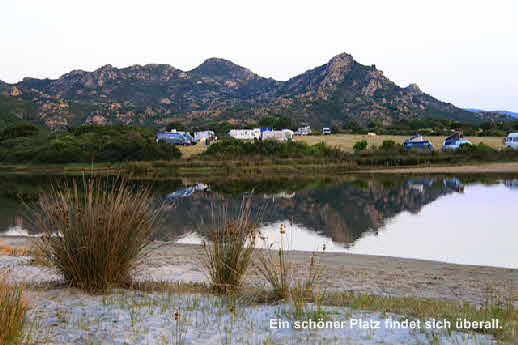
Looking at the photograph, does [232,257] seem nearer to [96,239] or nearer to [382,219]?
[96,239]

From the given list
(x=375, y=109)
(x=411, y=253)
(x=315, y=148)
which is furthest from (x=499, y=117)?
(x=411, y=253)

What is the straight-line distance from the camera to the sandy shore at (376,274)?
8062mm

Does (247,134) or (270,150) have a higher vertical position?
(247,134)

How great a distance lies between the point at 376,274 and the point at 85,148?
5751 centimetres

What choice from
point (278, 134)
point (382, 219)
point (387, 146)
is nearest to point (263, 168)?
point (387, 146)

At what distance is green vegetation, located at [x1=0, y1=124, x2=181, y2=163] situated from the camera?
5903cm

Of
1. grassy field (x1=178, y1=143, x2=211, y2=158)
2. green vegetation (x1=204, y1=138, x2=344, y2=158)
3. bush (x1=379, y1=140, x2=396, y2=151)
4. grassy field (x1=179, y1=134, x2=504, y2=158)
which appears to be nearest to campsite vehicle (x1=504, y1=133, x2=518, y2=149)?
grassy field (x1=179, y1=134, x2=504, y2=158)

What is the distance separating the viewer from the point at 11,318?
4.11 m

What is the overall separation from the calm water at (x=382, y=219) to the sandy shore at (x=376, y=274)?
1009mm

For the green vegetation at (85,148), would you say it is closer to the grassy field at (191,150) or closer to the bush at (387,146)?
the grassy field at (191,150)

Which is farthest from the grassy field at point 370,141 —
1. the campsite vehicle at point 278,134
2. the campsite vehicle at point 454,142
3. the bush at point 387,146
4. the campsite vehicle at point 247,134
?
the campsite vehicle at point 247,134

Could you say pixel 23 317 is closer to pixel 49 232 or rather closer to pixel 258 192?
pixel 49 232

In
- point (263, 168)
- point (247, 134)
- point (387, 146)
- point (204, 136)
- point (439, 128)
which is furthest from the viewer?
point (439, 128)

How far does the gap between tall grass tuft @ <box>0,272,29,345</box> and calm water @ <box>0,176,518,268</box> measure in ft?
12.8
